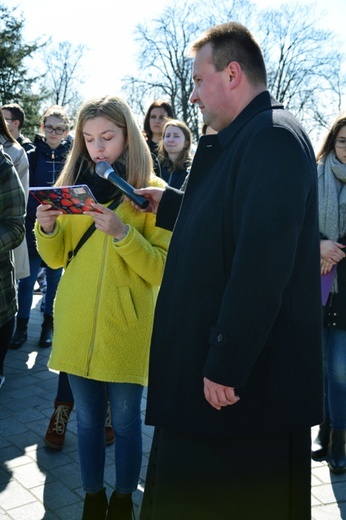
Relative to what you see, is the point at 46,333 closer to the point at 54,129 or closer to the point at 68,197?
the point at 54,129

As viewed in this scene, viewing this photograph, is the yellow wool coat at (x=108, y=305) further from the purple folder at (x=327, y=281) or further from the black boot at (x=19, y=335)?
the black boot at (x=19, y=335)

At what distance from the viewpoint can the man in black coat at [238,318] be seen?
1909 mm

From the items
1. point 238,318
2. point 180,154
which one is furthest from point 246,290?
point 180,154

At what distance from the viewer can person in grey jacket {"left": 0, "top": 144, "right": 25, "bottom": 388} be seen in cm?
365

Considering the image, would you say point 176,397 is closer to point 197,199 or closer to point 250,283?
point 250,283

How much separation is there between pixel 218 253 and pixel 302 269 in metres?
0.29

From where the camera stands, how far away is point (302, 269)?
6.83 feet

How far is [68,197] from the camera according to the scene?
257 cm

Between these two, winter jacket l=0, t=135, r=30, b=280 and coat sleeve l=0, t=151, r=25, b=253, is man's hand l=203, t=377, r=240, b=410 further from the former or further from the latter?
winter jacket l=0, t=135, r=30, b=280

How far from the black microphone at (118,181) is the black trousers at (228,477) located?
2.94 ft

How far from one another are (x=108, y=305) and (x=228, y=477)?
3.11 ft

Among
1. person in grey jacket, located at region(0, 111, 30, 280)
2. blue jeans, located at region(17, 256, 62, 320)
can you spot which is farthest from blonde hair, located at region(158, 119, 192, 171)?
blue jeans, located at region(17, 256, 62, 320)

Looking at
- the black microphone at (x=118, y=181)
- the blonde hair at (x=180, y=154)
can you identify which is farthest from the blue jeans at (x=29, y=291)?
the black microphone at (x=118, y=181)

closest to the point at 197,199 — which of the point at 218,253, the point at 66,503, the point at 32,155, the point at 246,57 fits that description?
the point at 218,253
